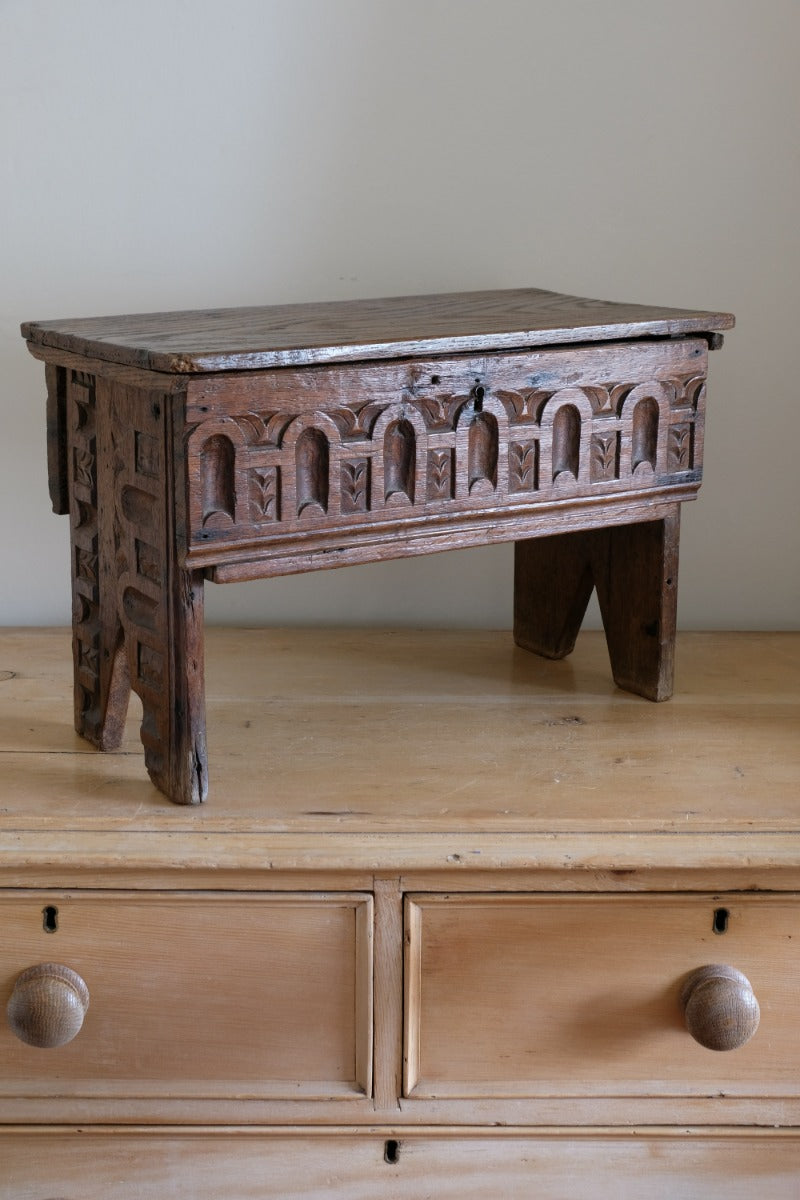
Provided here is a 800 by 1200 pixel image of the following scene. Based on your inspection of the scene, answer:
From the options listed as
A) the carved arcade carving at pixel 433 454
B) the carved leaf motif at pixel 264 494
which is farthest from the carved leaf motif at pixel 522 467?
the carved leaf motif at pixel 264 494

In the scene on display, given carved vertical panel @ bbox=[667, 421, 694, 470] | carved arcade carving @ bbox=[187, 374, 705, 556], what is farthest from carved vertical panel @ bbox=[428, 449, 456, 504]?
carved vertical panel @ bbox=[667, 421, 694, 470]

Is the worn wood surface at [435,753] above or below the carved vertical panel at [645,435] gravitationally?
below

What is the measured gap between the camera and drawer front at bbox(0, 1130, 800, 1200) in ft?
3.36

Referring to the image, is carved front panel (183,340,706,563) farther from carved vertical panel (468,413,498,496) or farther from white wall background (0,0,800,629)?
white wall background (0,0,800,629)

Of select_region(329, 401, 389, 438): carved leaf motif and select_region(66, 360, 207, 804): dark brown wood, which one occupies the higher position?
select_region(329, 401, 389, 438): carved leaf motif

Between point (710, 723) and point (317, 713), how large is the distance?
1.18 feet

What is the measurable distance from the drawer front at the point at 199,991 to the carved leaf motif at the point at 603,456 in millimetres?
402

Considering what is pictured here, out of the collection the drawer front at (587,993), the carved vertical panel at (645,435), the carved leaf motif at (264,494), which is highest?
the carved vertical panel at (645,435)

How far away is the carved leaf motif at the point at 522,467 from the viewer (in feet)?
3.43

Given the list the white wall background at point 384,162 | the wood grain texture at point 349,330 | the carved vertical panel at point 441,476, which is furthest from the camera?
the white wall background at point 384,162

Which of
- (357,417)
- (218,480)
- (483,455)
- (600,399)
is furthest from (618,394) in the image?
(218,480)

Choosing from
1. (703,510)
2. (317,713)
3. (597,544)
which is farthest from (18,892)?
(703,510)

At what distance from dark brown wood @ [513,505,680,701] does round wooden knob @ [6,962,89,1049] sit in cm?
60

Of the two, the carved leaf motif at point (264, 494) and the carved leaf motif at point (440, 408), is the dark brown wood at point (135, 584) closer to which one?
the carved leaf motif at point (264, 494)
